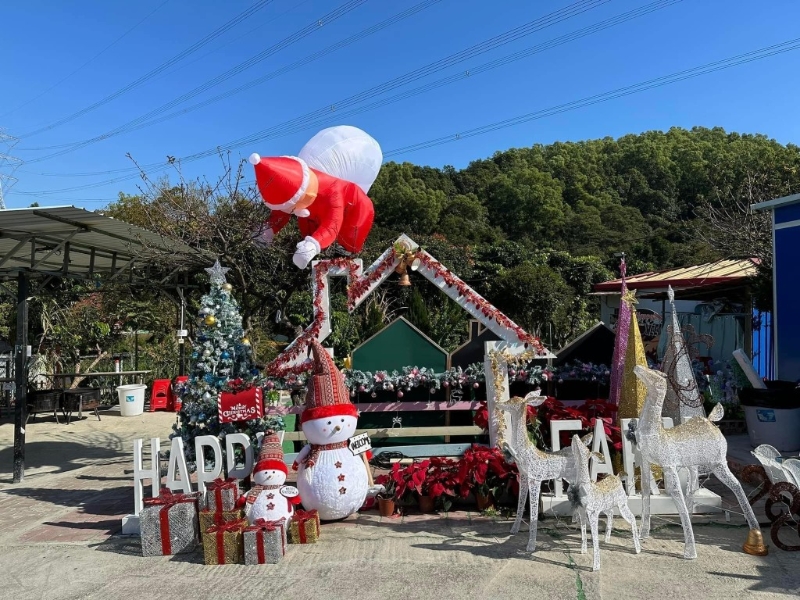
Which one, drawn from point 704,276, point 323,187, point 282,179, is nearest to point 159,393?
point 323,187

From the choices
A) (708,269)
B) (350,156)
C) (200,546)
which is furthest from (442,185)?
(200,546)

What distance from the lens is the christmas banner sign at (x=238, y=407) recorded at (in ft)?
19.0

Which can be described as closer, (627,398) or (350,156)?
(627,398)

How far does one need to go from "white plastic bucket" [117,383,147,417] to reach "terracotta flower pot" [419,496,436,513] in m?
9.57

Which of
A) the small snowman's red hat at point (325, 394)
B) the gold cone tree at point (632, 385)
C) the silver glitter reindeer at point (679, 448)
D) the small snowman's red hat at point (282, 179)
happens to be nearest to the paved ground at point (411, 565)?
the silver glitter reindeer at point (679, 448)

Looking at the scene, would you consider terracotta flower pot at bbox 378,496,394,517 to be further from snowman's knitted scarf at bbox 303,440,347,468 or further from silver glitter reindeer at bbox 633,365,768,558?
silver glitter reindeer at bbox 633,365,768,558

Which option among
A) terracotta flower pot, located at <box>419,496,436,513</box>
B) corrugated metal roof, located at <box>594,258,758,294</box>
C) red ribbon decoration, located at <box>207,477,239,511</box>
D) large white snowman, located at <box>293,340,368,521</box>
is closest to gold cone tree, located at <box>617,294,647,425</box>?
terracotta flower pot, located at <box>419,496,436,513</box>

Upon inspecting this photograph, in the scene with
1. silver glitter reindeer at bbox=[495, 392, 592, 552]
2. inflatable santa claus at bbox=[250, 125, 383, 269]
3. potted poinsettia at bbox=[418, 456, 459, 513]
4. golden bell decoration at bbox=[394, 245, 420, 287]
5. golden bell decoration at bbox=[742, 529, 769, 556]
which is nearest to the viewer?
golden bell decoration at bbox=[742, 529, 769, 556]

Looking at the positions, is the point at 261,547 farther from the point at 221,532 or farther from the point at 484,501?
the point at 484,501

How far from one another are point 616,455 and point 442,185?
34.9 metres

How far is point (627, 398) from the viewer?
5.92 meters

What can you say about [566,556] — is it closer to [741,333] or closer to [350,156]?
[350,156]

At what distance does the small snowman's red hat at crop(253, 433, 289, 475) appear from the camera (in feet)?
16.3

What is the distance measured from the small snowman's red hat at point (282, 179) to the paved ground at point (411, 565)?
3073mm
